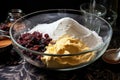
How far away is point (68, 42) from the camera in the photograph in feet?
2.39

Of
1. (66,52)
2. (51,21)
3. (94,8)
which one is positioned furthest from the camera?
(94,8)

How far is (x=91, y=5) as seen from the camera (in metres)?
1.04

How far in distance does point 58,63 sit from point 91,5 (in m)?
0.44

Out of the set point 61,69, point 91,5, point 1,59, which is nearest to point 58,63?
point 61,69

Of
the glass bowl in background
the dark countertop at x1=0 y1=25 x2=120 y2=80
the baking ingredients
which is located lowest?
the dark countertop at x1=0 y1=25 x2=120 y2=80

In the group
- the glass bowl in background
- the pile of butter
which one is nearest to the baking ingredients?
the pile of butter

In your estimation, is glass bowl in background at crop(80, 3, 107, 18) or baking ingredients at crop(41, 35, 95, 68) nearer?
baking ingredients at crop(41, 35, 95, 68)

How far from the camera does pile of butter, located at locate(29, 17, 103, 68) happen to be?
689 mm

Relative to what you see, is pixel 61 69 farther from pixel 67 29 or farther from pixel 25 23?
pixel 25 23

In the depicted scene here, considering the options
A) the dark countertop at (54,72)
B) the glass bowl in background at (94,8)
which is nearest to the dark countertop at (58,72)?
the dark countertop at (54,72)

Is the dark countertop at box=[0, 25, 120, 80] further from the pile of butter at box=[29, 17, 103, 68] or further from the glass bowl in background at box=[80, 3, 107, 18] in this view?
the glass bowl in background at box=[80, 3, 107, 18]

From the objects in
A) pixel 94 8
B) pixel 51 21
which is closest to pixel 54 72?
pixel 51 21

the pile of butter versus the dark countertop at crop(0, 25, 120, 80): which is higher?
the pile of butter

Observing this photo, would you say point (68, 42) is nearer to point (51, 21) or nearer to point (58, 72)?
point (58, 72)
